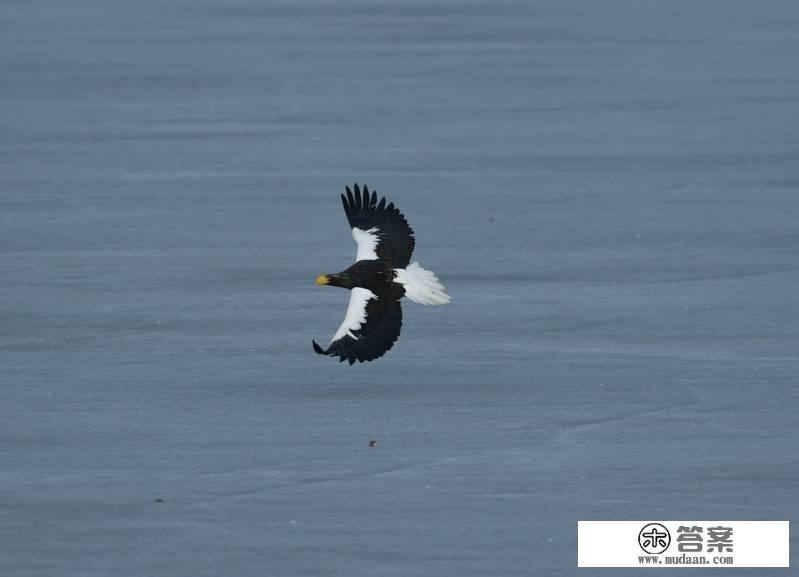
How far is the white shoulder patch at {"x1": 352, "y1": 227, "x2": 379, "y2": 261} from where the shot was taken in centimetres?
1187

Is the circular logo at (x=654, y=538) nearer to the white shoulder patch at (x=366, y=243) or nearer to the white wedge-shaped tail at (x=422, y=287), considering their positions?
the white wedge-shaped tail at (x=422, y=287)

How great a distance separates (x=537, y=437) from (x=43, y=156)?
35.8 ft

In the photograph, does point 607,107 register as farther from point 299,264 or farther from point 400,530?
point 400,530

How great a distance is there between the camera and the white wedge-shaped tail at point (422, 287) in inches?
444

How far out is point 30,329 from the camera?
12.7 metres

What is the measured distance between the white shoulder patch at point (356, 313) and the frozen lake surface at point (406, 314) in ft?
1.21

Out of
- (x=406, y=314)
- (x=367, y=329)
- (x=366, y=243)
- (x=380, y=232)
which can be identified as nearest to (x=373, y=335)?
(x=367, y=329)

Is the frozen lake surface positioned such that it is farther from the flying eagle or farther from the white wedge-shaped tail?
the white wedge-shaped tail

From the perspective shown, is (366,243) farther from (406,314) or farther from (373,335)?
(406,314)

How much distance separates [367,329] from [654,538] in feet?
10.0

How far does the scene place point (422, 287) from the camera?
11336 mm

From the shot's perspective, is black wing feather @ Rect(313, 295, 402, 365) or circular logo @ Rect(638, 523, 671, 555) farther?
black wing feather @ Rect(313, 295, 402, 365)

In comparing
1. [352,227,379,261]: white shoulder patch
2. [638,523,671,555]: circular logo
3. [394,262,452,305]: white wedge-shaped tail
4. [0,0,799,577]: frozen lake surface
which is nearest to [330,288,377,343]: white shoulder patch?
[394,262,452,305]: white wedge-shaped tail

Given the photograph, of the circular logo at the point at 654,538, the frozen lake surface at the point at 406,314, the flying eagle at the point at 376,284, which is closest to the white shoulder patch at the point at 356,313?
the flying eagle at the point at 376,284
